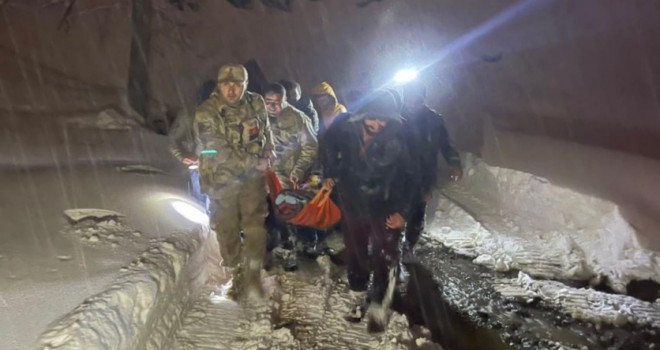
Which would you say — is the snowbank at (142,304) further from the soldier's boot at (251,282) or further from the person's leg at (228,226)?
the soldier's boot at (251,282)

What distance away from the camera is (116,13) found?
74.1ft

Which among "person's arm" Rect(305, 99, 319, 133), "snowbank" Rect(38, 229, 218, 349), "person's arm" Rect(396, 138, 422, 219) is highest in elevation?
"person's arm" Rect(305, 99, 319, 133)

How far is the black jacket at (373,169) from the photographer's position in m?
4.68

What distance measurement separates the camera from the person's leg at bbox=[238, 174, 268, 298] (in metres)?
4.94

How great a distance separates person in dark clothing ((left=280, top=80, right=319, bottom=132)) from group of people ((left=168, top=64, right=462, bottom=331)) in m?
1.92

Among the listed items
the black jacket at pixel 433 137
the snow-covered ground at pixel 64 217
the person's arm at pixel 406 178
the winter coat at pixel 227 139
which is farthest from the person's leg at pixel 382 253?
the snow-covered ground at pixel 64 217

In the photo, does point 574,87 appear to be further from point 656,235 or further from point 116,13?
point 116,13

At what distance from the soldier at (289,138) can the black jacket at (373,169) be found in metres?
1.20

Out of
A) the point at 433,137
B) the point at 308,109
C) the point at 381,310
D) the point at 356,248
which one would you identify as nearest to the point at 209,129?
the point at 356,248

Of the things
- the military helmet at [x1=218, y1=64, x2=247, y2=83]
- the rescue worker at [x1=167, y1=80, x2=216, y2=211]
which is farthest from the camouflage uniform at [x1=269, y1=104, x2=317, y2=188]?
the military helmet at [x1=218, y1=64, x2=247, y2=83]

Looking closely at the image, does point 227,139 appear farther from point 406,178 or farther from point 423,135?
point 423,135

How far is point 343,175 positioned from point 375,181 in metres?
0.32

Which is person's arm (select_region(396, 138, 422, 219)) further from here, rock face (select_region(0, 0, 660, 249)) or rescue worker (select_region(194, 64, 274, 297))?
rock face (select_region(0, 0, 660, 249))

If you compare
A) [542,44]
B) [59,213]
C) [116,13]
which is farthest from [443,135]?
[116,13]
